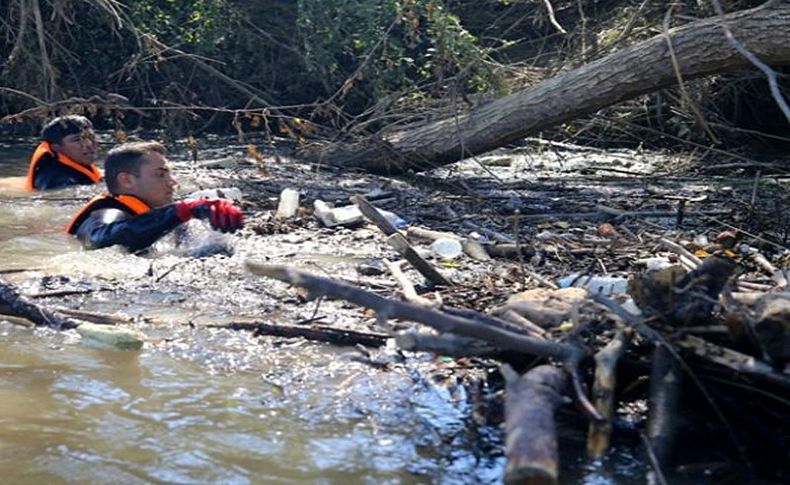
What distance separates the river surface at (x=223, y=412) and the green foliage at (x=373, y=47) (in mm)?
4988

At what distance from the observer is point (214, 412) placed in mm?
4168

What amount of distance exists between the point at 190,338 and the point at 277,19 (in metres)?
8.48

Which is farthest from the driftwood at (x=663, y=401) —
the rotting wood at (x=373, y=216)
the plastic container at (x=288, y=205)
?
the plastic container at (x=288, y=205)

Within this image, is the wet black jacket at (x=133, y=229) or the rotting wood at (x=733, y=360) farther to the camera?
the wet black jacket at (x=133, y=229)

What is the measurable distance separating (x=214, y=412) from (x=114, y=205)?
3.34 m

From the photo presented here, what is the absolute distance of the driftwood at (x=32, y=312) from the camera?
199 inches

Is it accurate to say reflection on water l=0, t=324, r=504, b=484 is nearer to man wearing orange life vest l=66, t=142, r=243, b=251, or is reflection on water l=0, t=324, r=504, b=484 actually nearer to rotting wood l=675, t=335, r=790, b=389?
rotting wood l=675, t=335, r=790, b=389

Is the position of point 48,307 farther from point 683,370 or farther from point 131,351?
point 683,370

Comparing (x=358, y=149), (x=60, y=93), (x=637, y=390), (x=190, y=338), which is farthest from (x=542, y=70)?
(x=637, y=390)

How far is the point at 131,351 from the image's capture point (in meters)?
4.82

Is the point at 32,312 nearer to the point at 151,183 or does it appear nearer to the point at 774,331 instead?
the point at 151,183

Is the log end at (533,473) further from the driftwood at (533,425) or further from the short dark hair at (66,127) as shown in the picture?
the short dark hair at (66,127)

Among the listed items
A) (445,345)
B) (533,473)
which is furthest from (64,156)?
(533,473)

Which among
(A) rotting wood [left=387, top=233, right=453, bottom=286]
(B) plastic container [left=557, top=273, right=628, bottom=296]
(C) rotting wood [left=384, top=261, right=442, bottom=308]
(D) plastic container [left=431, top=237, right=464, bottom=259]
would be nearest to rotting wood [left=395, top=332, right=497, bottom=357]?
(C) rotting wood [left=384, top=261, right=442, bottom=308]
